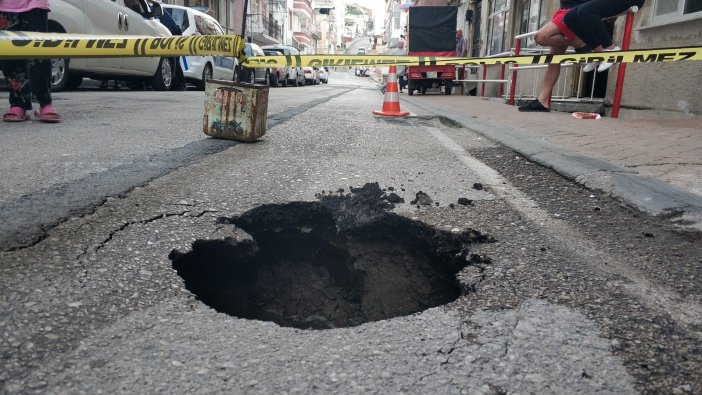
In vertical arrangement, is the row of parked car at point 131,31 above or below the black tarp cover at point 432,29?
below

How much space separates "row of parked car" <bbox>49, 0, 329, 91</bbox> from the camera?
8320 mm

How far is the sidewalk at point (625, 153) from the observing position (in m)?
2.85

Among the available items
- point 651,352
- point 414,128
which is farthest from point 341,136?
point 651,352

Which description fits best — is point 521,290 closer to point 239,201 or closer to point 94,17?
point 239,201

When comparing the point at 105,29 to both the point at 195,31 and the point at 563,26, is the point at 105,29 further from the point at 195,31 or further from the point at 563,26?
the point at 563,26

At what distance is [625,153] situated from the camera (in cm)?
422

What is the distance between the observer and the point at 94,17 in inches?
341

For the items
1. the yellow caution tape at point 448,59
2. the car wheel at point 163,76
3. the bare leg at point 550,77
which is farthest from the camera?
the car wheel at point 163,76

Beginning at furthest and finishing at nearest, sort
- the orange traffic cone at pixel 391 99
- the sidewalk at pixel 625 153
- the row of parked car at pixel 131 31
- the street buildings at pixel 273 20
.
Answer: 1. the street buildings at pixel 273 20
2. the row of parked car at pixel 131 31
3. the orange traffic cone at pixel 391 99
4. the sidewalk at pixel 625 153

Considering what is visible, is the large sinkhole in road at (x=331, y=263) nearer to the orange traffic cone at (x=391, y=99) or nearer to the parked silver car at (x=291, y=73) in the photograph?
the orange traffic cone at (x=391, y=99)

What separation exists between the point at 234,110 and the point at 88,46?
183cm

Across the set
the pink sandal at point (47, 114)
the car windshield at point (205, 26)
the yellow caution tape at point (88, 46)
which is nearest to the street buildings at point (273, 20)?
the car windshield at point (205, 26)

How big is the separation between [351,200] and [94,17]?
769 cm

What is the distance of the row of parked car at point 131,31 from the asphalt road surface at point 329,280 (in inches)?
88.0
